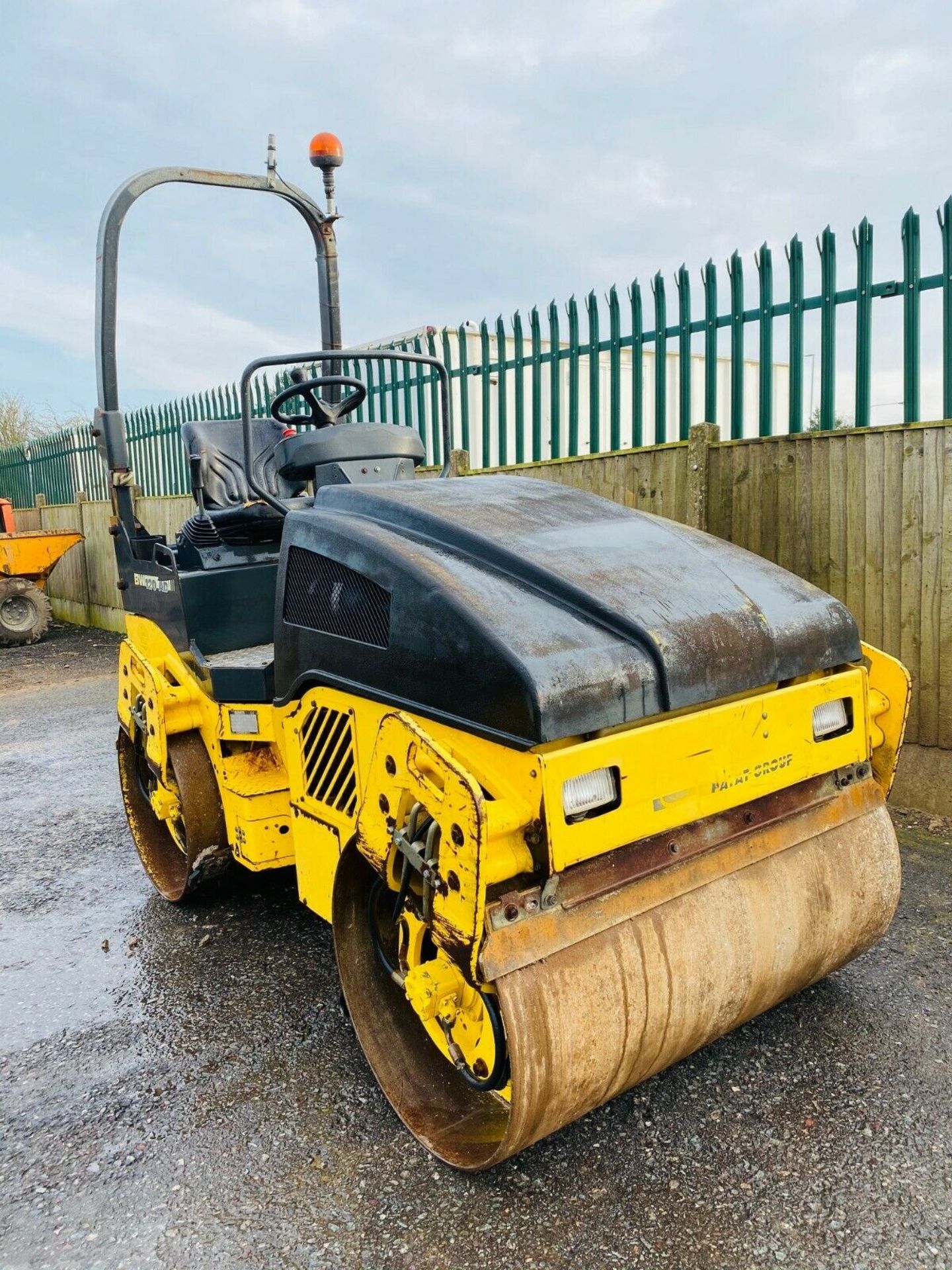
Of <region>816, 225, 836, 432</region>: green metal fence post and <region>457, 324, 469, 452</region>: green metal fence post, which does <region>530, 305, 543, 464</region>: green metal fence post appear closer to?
<region>457, 324, 469, 452</region>: green metal fence post

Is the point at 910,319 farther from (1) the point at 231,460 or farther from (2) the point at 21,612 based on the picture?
(2) the point at 21,612

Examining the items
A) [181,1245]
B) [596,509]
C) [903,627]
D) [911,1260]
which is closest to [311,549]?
[596,509]

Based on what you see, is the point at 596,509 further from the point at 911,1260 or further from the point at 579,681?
the point at 911,1260

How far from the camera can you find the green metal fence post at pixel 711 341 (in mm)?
4953

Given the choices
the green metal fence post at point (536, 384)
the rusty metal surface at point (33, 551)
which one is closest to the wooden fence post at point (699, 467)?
the green metal fence post at point (536, 384)

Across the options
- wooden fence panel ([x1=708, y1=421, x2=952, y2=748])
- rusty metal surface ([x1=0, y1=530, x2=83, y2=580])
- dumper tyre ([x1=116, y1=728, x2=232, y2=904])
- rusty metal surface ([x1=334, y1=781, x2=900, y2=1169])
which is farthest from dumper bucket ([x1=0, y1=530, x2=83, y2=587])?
rusty metal surface ([x1=334, y1=781, x2=900, y2=1169])

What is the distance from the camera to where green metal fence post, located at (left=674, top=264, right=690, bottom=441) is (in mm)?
5082

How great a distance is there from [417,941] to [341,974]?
0.37 m

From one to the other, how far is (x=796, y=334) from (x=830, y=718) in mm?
2871

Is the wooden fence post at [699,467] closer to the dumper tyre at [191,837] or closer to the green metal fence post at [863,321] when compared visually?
the green metal fence post at [863,321]

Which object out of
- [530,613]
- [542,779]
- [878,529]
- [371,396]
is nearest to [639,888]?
[542,779]

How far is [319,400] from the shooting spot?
356cm

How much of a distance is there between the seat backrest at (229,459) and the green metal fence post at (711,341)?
2245 mm

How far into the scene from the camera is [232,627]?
3420mm
